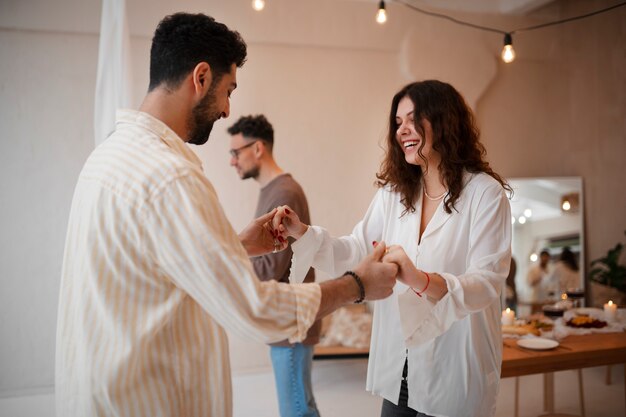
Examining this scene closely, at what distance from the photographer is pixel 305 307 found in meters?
1.19

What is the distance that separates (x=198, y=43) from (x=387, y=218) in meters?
1.03

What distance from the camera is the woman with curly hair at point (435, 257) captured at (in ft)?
5.49

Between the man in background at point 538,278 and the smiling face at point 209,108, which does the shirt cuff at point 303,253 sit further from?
the man in background at point 538,278

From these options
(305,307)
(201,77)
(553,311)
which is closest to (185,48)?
(201,77)

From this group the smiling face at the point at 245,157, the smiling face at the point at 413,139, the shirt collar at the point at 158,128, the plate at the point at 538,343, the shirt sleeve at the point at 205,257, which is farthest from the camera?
the smiling face at the point at 245,157

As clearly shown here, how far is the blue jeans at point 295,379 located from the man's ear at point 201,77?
1.60 metres

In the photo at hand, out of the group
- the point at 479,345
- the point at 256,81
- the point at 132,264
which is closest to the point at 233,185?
the point at 256,81

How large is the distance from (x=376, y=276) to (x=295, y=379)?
1.39 metres

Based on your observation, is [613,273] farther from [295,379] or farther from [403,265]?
[403,265]

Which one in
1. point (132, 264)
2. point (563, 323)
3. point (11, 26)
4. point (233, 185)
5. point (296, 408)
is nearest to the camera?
point (132, 264)

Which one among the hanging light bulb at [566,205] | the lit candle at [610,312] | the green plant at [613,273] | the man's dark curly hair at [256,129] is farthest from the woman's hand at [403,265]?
the hanging light bulb at [566,205]

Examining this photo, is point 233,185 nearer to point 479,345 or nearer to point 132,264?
point 479,345

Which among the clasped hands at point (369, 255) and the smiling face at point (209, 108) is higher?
the smiling face at point (209, 108)

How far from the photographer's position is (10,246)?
3.92 m
